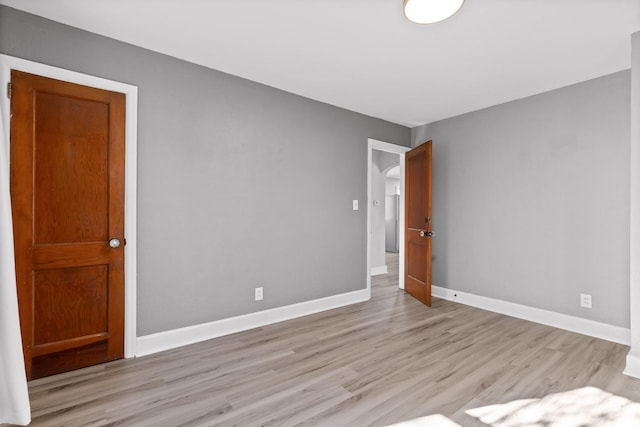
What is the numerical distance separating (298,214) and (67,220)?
204 cm

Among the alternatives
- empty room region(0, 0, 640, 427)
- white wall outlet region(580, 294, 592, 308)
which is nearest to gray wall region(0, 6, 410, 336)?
empty room region(0, 0, 640, 427)

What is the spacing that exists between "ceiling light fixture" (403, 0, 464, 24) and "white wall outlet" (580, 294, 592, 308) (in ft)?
9.83

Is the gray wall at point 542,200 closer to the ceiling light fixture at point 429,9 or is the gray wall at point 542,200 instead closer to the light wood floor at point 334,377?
the light wood floor at point 334,377

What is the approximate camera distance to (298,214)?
3.46m

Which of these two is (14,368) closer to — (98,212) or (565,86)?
(98,212)

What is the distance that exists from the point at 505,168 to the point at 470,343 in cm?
214

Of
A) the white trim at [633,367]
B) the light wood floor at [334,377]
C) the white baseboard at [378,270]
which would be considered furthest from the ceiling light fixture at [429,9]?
the white baseboard at [378,270]

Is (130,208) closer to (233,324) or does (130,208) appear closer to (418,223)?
(233,324)

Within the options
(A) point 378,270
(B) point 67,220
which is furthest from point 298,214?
(A) point 378,270

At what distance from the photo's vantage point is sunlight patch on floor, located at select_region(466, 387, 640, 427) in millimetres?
1702

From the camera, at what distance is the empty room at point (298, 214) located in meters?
1.95

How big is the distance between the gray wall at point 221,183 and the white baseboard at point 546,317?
148 centimetres

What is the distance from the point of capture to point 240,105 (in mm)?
3021

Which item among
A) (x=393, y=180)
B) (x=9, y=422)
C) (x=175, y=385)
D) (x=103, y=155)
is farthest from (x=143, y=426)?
(x=393, y=180)
